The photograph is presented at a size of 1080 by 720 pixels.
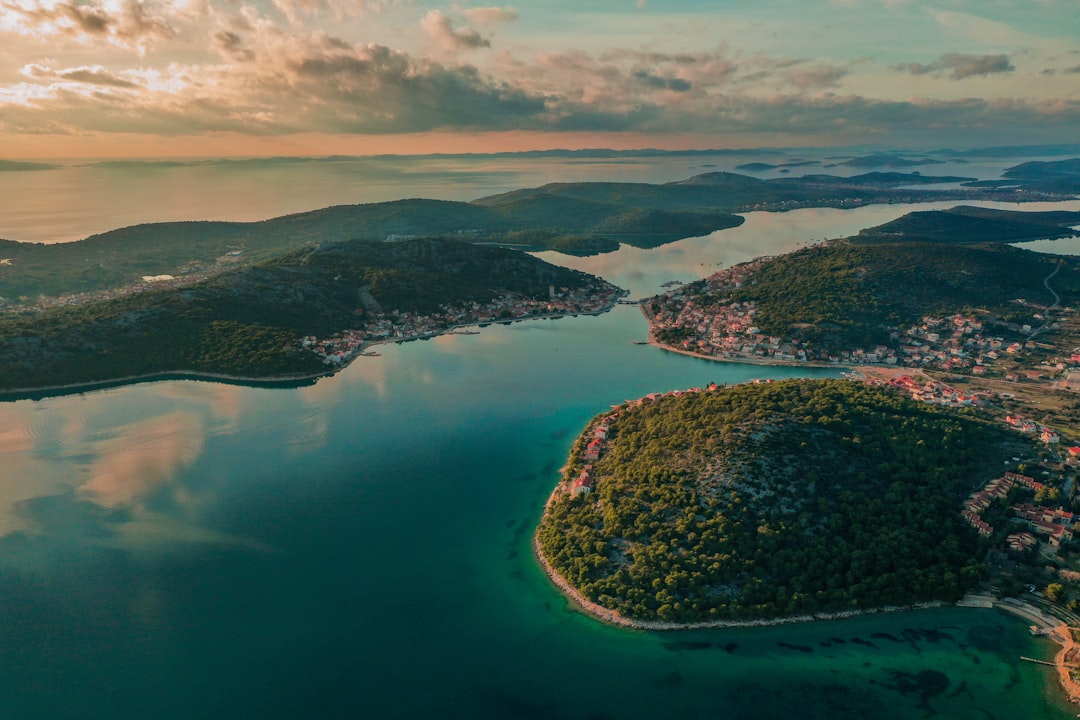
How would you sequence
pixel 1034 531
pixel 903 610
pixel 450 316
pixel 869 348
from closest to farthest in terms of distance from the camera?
pixel 903 610 → pixel 1034 531 → pixel 869 348 → pixel 450 316

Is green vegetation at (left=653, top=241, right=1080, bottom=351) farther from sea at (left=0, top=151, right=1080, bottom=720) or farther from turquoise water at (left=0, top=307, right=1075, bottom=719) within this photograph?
sea at (left=0, top=151, right=1080, bottom=720)

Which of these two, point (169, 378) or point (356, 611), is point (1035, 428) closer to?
point (356, 611)

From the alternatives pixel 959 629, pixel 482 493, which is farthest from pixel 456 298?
pixel 959 629

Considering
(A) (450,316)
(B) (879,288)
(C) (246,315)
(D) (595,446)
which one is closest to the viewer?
(D) (595,446)

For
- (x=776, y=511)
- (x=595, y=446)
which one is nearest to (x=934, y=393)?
(x=776, y=511)

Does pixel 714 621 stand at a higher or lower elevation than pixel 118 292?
lower

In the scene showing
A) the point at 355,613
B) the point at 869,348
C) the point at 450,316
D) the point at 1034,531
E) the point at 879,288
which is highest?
the point at 450,316
